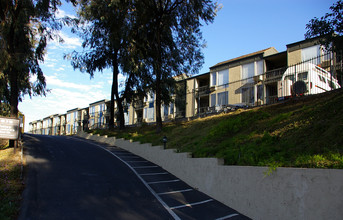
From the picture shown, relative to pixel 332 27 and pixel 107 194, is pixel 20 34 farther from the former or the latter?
pixel 332 27

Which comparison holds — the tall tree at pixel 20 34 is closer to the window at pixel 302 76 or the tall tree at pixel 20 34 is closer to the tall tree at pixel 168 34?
the tall tree at pixel 168 34

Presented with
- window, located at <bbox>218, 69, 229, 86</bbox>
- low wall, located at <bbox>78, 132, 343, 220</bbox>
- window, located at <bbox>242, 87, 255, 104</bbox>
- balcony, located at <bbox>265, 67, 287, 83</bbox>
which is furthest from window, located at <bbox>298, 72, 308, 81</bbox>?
window, located at <bbox>218, 69, 229, 86</bbox>

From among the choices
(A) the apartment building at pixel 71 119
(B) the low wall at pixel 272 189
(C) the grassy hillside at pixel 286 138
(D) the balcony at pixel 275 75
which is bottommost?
(B) the low wall at pixel 272 189

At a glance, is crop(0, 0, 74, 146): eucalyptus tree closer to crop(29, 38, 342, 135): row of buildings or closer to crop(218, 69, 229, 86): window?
Answer: crop(29, 38, 342, 135): row of buildings

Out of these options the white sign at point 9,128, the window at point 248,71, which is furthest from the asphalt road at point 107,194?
the window at point 248,71

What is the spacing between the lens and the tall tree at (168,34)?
65.5ft

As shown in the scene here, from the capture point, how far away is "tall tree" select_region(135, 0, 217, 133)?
786 inches

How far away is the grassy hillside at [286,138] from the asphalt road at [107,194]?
1813 millimetres

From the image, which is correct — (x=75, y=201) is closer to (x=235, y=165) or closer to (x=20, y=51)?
(x=235, y=165)

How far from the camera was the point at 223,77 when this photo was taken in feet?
115

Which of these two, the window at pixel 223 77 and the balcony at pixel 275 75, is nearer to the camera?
the balcony at pixel 275 75

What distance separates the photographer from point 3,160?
40.4ft

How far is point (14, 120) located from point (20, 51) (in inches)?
240

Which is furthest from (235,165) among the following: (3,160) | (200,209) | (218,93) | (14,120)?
(218,93)
